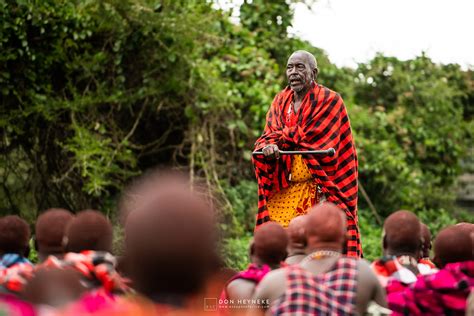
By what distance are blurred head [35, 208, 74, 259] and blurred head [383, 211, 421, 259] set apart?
187 centimetres

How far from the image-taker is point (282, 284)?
418cm

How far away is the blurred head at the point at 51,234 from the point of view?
16.2ft

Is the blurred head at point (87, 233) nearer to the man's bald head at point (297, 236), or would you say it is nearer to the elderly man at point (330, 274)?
the elderly man at point (330, 274)

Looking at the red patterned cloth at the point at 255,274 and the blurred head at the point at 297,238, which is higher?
the blurred head at the point at 297,238

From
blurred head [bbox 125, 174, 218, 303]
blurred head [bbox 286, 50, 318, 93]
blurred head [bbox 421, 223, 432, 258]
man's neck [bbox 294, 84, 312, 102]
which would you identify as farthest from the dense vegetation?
blurred head [bbox 125, 174, 218, 303]

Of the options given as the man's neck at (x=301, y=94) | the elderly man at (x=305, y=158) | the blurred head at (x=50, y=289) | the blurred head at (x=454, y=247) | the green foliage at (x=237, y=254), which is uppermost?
the man's neck at (x=301, y=94)

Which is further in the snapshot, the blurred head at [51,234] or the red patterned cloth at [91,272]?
the blurred head at [51,234]

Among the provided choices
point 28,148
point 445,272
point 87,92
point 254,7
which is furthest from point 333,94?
point 254,7

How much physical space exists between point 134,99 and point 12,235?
21.9 feet

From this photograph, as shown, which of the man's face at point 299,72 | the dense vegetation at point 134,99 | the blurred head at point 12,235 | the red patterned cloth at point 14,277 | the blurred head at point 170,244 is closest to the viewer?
the blurred head at point 170,244

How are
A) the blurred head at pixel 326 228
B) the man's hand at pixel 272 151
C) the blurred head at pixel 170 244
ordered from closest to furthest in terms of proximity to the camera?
the blurred head at pixel 170 244, the blurred head at pixel 326 228, the man's hand at pixel 272 151

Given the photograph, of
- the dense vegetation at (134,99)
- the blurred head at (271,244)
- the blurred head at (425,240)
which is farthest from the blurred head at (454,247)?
the dense vegetation at (134,99)

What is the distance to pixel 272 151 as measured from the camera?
7.09 meters

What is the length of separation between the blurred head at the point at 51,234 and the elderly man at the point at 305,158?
2621mm
